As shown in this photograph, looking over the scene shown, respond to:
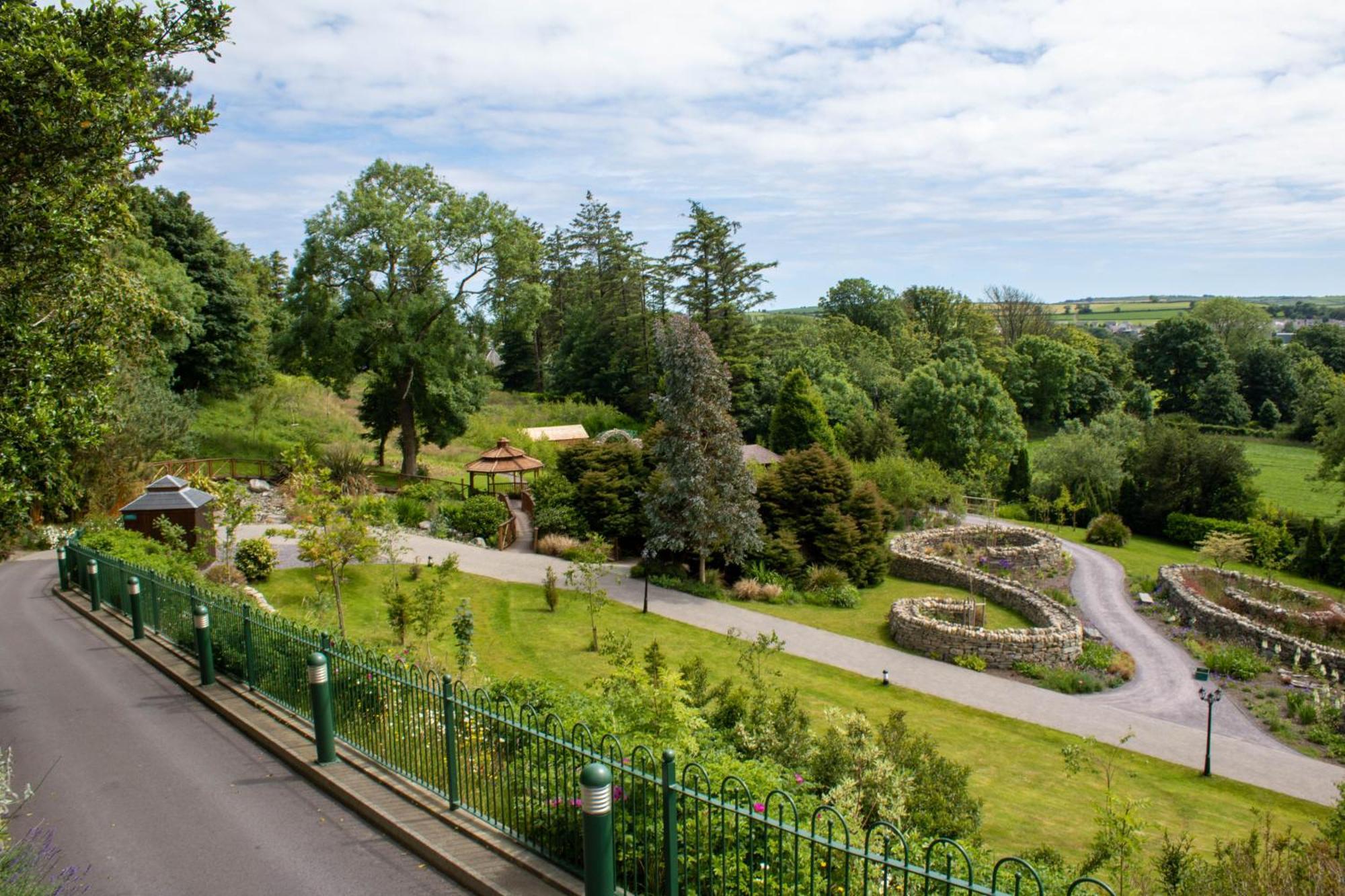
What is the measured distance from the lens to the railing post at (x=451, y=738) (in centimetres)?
657

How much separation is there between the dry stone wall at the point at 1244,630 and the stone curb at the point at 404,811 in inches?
761

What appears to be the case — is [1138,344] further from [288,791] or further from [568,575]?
[288,791]

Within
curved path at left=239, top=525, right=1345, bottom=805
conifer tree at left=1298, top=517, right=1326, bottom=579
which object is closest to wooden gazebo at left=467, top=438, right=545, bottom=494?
curved path at left=239, top=525, right=1345, bottom=805

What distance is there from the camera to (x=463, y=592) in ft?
65.1

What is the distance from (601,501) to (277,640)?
55.1 ft

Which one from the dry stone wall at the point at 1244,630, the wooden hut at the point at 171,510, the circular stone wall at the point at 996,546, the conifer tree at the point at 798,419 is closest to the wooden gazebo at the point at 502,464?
the wooden hut at the point at 171,510

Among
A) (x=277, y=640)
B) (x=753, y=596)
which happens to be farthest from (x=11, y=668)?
(x=753, y=596)

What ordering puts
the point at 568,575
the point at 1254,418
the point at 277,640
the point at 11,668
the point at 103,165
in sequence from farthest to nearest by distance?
the point at 1254,418 < the point at 568,575 < the point at 11,668 < the point at 277,640 < the point at 103,165

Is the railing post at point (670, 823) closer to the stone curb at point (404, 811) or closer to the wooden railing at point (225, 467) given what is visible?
the stone curb at point (404, 811)

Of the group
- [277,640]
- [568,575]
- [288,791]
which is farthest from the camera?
[568,575]

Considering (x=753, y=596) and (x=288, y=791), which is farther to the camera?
(x=753, y=596)

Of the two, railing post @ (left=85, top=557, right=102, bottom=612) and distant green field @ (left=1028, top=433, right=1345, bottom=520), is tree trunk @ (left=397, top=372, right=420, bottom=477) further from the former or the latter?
distant green field @ (left=1028, top=433, right=1345, bottom=520)

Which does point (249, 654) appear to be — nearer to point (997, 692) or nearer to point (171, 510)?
point (171, 510)

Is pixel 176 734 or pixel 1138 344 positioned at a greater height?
pixel 1138 344
